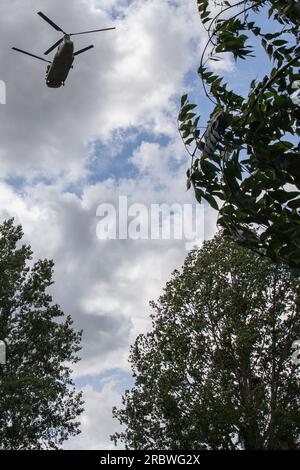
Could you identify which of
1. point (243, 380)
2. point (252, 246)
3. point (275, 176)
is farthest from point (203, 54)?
point (243, 380)

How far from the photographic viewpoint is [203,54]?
440 cm

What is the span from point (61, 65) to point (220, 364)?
16198 millimetres

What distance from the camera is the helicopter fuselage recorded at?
19.3 m

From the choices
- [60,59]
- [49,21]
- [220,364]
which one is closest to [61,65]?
[60,59]

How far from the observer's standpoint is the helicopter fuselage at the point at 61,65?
63.5 ft

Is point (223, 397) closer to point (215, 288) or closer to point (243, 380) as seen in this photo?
point (243, 380)

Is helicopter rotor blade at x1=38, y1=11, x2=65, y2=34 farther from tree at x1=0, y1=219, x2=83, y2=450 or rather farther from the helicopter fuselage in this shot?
tree at x1=0, y1=219, x2=83, y2=450

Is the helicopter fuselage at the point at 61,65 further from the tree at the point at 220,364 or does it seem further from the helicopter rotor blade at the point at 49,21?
the tree at the point at 220,364

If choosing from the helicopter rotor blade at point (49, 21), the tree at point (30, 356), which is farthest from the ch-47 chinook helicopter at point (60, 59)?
the tree at point (30, 356)

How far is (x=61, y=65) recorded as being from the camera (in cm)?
1950

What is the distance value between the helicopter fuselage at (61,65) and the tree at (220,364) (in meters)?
13.2

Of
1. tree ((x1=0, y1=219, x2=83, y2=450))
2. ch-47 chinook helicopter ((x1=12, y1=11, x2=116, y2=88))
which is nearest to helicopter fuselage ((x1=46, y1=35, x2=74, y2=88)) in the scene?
ch-47 chinook helicopter ((x1=12, y1=11, x2=116, y2=88))
